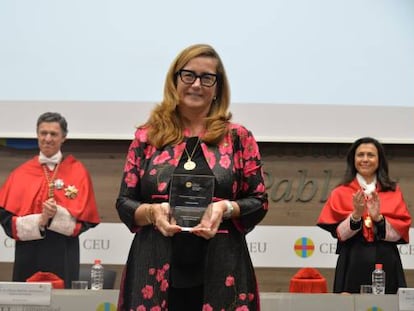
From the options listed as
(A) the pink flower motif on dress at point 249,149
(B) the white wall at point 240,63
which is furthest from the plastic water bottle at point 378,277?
(A) the pink flower motif on dress at point 249,149

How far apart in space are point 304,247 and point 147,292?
3.48m

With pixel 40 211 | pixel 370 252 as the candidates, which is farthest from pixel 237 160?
pixel 40 211

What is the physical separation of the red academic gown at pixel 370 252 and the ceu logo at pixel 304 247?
30.8 inches

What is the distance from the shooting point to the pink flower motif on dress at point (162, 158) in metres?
1.93

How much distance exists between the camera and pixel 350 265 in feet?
14.1

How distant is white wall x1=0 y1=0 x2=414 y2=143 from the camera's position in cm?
510

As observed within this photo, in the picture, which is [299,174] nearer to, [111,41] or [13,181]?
[111,41]

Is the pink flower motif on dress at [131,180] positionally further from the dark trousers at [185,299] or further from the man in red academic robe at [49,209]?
the man in red academic robe at [49,209]

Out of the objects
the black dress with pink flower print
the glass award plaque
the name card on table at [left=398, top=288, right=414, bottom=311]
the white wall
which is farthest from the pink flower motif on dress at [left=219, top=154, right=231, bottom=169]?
the white wall

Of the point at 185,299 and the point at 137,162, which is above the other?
the point at 137,162

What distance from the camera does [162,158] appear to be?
194cm

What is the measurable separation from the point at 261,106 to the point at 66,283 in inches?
74.8

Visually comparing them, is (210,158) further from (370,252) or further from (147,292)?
(370,252)

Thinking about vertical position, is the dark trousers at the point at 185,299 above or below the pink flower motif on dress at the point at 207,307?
above
